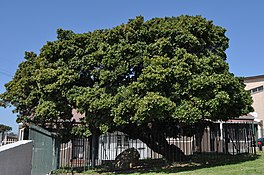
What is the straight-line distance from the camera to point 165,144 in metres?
15.6

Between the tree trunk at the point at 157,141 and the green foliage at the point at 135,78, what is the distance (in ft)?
6.09

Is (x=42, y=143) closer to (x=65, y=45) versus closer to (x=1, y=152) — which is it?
(x=1, y=152)

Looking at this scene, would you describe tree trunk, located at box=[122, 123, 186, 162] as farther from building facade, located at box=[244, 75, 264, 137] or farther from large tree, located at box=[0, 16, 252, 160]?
building facade, located at box=[244, 75, 264, 137]

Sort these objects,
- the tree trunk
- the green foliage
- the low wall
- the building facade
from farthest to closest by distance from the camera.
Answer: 1. the building facade
2. the tree trunk
3. the green foliage
4. the low wall

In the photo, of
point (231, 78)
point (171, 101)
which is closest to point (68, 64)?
point (171, 101)

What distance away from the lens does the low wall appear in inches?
242

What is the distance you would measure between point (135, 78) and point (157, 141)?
166 inches

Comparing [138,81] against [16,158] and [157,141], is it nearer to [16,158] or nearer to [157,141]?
[157,141]

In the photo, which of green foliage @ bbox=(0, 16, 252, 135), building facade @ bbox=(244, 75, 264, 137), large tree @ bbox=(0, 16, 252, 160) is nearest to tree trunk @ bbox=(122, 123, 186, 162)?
large tree @ bbox=(0, 16, 252, 160)

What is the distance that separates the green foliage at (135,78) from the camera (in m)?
11.9

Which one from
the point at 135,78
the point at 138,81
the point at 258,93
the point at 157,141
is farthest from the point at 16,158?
the point at 258,93

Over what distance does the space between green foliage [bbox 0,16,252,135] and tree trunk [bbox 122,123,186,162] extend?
1.86 m

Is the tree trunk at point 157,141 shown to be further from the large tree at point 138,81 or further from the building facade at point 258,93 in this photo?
the building facade at point 258,93

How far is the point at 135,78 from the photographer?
→ 44.6 ft
